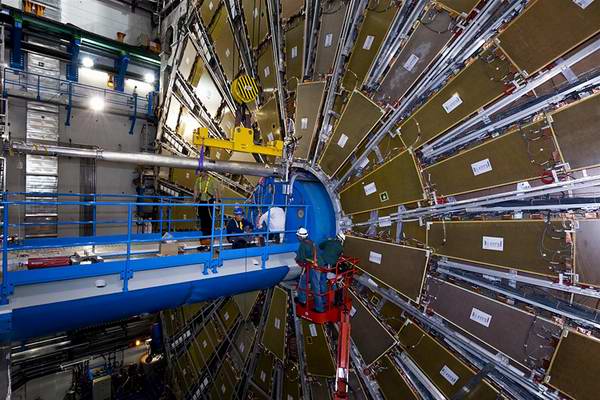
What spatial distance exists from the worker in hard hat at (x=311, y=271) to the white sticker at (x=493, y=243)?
1.99 metres

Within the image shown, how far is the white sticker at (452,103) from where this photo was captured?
150 inches

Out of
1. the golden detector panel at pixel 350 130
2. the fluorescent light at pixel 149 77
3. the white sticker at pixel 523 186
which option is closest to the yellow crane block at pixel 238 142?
the golden detector panel at pixel 350 130

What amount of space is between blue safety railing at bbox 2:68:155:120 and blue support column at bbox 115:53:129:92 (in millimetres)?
322

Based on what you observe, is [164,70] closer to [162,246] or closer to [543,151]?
[162,246]

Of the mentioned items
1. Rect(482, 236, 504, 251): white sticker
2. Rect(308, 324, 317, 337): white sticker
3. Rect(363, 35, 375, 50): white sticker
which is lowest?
Rect(308, 324, 317, 337): white sticker

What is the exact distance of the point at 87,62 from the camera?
1168cm

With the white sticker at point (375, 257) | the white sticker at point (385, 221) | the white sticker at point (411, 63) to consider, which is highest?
the white sticker at point (411, 63)

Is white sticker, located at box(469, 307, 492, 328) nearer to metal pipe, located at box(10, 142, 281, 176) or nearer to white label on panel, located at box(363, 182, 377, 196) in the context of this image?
white label on panel, located at box(363, 182, 377, 196)

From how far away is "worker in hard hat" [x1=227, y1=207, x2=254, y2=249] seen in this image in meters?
5.36

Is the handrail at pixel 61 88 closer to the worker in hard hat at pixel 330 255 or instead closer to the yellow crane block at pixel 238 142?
the yellow crane block at pixel 238 142

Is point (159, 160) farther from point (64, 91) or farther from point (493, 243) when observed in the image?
point (64, 91)

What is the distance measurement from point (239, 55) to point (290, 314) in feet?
16.9

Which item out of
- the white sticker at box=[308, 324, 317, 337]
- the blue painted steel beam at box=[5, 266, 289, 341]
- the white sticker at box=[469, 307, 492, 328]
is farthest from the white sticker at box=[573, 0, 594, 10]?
the white sticker at box=[308, 324, 317, 337]

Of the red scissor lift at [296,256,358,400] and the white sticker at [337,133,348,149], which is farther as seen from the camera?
the white sticker at [337,133,348,149]
